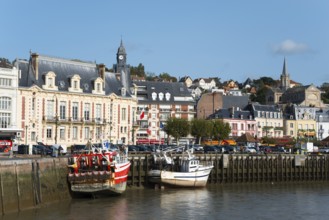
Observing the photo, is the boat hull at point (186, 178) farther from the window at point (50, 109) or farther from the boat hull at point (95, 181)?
the window at point (50, 109)

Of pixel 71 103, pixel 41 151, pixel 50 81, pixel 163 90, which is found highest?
pixel 163 90

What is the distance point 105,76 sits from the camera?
101m

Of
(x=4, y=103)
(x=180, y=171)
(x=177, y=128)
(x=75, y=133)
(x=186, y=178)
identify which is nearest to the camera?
(x=186, y=178)

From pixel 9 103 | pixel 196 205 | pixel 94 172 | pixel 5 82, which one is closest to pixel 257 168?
pixel 196 205

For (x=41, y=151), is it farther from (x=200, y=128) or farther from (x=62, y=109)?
(x=200, y=128)

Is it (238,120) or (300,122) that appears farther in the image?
(300,122)

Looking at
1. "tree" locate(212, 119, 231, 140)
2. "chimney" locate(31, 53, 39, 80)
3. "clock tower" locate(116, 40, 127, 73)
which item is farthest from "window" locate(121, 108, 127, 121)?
"tree" locate(212, 119, 231, 140)

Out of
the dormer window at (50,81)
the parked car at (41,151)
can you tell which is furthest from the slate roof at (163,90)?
the parked car at (41,151)

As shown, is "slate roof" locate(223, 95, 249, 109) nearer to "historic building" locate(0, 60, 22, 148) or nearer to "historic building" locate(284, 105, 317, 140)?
"historic building" locate(284, 105, 317, 140)

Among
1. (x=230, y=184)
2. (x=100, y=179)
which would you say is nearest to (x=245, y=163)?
(x=230, y=184)

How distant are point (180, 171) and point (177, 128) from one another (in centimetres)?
5423

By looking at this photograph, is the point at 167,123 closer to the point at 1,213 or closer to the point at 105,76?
the point at 105,76

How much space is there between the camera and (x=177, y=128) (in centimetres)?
11744

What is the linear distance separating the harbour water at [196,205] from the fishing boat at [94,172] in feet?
3.26
